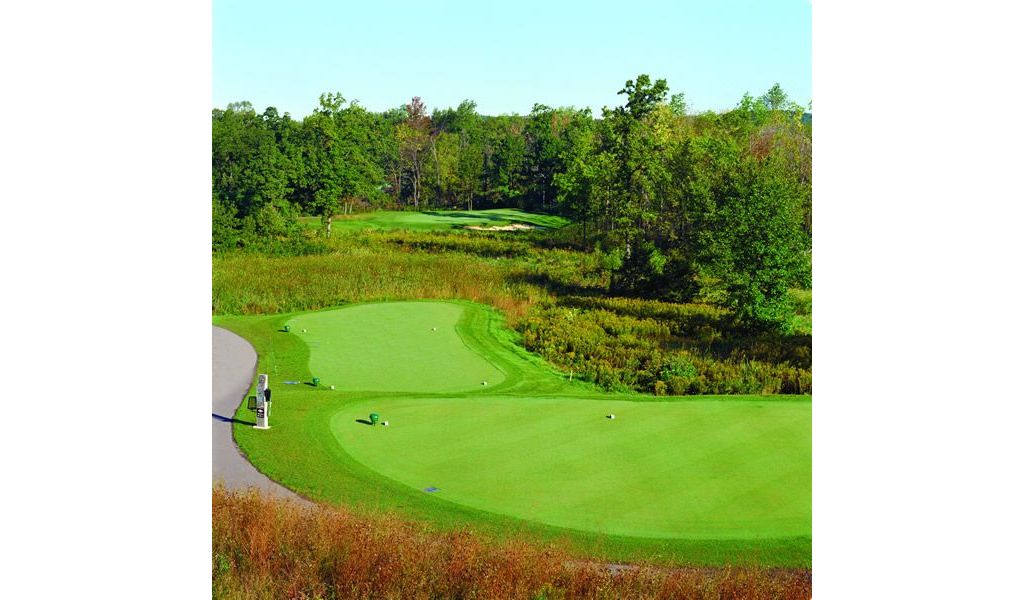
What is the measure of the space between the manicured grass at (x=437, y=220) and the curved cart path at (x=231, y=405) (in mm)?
1417

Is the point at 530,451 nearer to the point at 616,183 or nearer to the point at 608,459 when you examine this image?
the point at 608,459

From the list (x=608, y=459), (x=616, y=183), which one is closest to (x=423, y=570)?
(x=608, y=459)

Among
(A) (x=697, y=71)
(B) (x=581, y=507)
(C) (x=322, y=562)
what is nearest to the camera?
(C) (x=322, y=562)

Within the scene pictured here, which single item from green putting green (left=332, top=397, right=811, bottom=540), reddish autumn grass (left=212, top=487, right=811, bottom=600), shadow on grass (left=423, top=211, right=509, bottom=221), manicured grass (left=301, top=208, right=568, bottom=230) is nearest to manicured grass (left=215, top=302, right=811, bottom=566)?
green putting green (left=332, top=397, right=811, bottom=540)

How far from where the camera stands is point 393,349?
28.2 ft

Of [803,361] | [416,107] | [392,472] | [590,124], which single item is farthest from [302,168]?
[803,361]

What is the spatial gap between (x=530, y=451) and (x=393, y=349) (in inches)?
62.0

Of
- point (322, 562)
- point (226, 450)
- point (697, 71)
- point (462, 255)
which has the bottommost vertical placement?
point (322, 562)

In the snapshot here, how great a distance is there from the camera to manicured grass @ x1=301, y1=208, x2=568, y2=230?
941cm

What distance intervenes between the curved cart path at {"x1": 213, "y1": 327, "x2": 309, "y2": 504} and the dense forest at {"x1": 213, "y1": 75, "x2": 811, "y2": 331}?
0.85m

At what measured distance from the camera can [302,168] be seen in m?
9.39

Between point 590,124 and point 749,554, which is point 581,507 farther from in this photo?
point 590,124

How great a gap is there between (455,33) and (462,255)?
1.98m

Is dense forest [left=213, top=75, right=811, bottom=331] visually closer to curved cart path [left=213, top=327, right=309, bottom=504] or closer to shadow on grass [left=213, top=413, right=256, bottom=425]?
curved cart path [left=213, top=327, right=309, bottom=504]
